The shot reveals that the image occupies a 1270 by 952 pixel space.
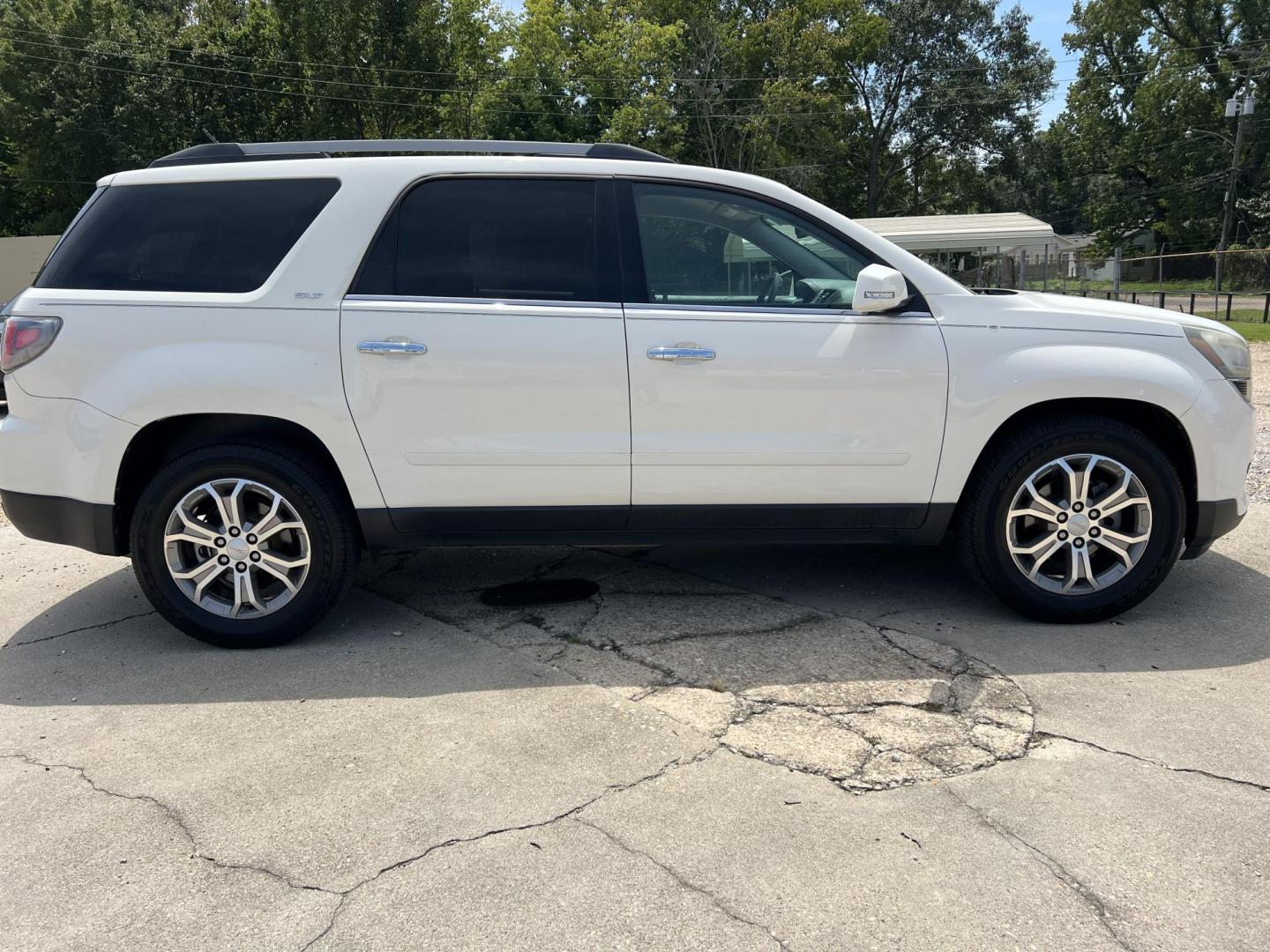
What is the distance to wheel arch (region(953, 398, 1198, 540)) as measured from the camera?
399 centimetres

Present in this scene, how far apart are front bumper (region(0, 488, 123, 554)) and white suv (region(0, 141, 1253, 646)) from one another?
0.01m

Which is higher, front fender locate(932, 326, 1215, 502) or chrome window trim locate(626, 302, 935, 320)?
chrome window trim locate(626, 302, 935, 320)

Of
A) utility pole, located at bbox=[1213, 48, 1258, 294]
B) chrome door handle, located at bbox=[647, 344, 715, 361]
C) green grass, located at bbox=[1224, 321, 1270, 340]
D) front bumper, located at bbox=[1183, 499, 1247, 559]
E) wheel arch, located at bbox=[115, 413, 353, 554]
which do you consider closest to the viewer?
chrome door handle, located at bbox=[647, 344, 715, 361]

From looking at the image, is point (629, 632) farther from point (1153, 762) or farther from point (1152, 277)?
point (1152, 277)

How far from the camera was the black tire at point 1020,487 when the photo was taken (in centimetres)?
392

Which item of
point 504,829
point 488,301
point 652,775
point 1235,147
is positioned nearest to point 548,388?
point 488,301

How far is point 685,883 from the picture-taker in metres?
2.43

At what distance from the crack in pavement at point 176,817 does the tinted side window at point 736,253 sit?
2524mm

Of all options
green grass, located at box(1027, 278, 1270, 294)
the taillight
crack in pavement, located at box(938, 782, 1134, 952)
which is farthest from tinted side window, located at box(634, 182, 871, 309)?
green grass, located at box(1027, 278, 1270, 294)

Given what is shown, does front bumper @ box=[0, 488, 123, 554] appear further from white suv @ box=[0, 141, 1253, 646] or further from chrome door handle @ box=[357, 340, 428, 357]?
chrome door handle @ box=[357, 340, 428, 357]

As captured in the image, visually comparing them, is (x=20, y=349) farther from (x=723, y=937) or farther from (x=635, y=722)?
(x=723, y=937)

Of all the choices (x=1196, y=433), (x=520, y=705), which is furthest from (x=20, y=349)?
(x=1196, y=433)

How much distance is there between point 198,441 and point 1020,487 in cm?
341

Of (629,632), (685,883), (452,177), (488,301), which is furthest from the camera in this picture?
(629,632)
